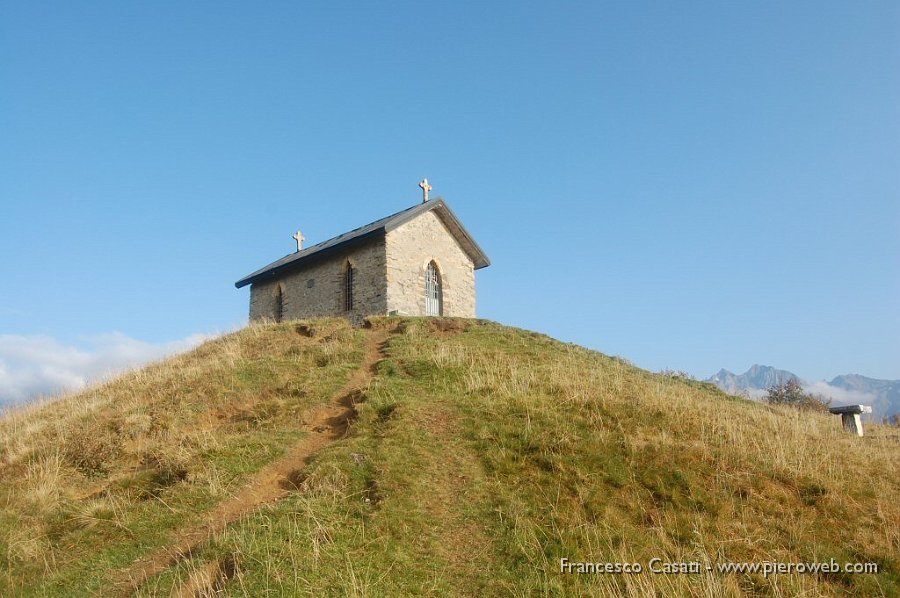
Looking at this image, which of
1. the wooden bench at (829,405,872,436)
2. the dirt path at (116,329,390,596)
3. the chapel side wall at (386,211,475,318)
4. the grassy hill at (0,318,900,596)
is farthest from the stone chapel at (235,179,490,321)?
the wooden bench at (829,405,872,436)

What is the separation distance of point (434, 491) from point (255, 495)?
290 cm

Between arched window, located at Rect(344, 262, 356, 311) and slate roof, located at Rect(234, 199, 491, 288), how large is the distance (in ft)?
3.25

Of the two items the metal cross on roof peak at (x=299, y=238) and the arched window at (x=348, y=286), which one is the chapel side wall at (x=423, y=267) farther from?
the metal cross on roof peak at (x=299, y=238)

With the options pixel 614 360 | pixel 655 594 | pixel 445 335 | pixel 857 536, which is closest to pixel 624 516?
pixel 655 594

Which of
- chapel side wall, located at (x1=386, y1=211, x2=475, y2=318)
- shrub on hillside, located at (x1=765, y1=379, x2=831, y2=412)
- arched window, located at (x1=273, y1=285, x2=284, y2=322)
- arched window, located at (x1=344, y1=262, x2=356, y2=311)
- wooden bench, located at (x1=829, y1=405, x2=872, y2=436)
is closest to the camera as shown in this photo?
wooden bench, located at (x1=829, y1=405, x2=872, y2=436)

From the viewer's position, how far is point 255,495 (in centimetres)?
872

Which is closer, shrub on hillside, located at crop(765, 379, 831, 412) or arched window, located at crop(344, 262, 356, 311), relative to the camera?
arched window, located at crop(344, 262, 356, 311)

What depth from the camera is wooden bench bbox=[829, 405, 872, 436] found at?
15.0 m

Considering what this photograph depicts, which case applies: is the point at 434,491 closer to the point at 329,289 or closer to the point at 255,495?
the point at 255,495

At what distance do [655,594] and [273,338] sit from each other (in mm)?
15804

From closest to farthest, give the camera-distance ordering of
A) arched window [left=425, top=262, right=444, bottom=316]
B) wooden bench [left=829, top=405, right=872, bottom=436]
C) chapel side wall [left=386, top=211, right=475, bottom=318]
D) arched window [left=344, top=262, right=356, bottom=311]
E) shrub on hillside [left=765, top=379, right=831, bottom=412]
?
wooden bench [left=829, top=405, right=872, bottom=436] < chapel side wall [left=386, top=211, right=475, bottom=318] < arched window [left=344, top=262, right=356, bottom=311] < arched window [left=425, top=262, right=444, bottom=316] < shrub on hillside [left=765, top=379, right=831, bottom=412]

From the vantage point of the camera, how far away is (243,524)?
7531 mm

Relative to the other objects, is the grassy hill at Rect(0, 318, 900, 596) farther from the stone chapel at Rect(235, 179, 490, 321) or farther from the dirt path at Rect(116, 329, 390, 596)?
the stone chapel at Rect(235, 179, 490, 321)

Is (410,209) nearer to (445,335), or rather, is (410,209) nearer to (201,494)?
(445,335)
